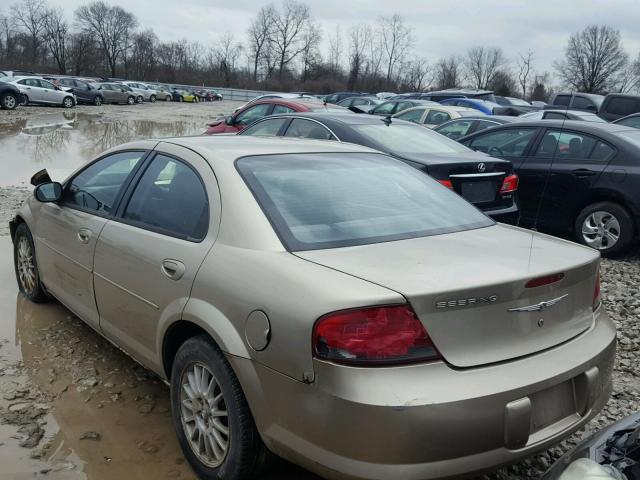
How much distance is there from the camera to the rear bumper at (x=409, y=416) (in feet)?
6.76

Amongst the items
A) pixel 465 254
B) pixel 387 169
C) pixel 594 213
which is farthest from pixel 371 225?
pixel 594 213

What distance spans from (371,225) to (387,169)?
30.7 inches

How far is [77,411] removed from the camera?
333 centimetres

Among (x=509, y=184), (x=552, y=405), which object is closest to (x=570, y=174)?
(x=509, y=184)

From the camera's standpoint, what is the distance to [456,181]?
5.92m

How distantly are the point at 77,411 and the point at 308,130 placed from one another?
186 inches

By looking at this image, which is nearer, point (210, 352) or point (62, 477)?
point (210, 352)

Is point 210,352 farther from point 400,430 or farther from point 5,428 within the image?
point 5,428

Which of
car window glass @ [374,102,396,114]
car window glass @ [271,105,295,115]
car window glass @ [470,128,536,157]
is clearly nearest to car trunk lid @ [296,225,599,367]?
car window glass @ [470,128,536,157]

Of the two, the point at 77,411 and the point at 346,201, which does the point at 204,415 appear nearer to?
the point at 77,411

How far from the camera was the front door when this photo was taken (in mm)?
3646

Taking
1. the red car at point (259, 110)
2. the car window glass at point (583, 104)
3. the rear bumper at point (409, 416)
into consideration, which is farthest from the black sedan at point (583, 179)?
the car window glass at point (583, 104)

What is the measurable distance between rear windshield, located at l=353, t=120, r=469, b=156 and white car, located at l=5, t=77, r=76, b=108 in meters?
28.7

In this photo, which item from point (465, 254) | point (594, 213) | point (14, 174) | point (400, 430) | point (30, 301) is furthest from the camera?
point (14, 174)
